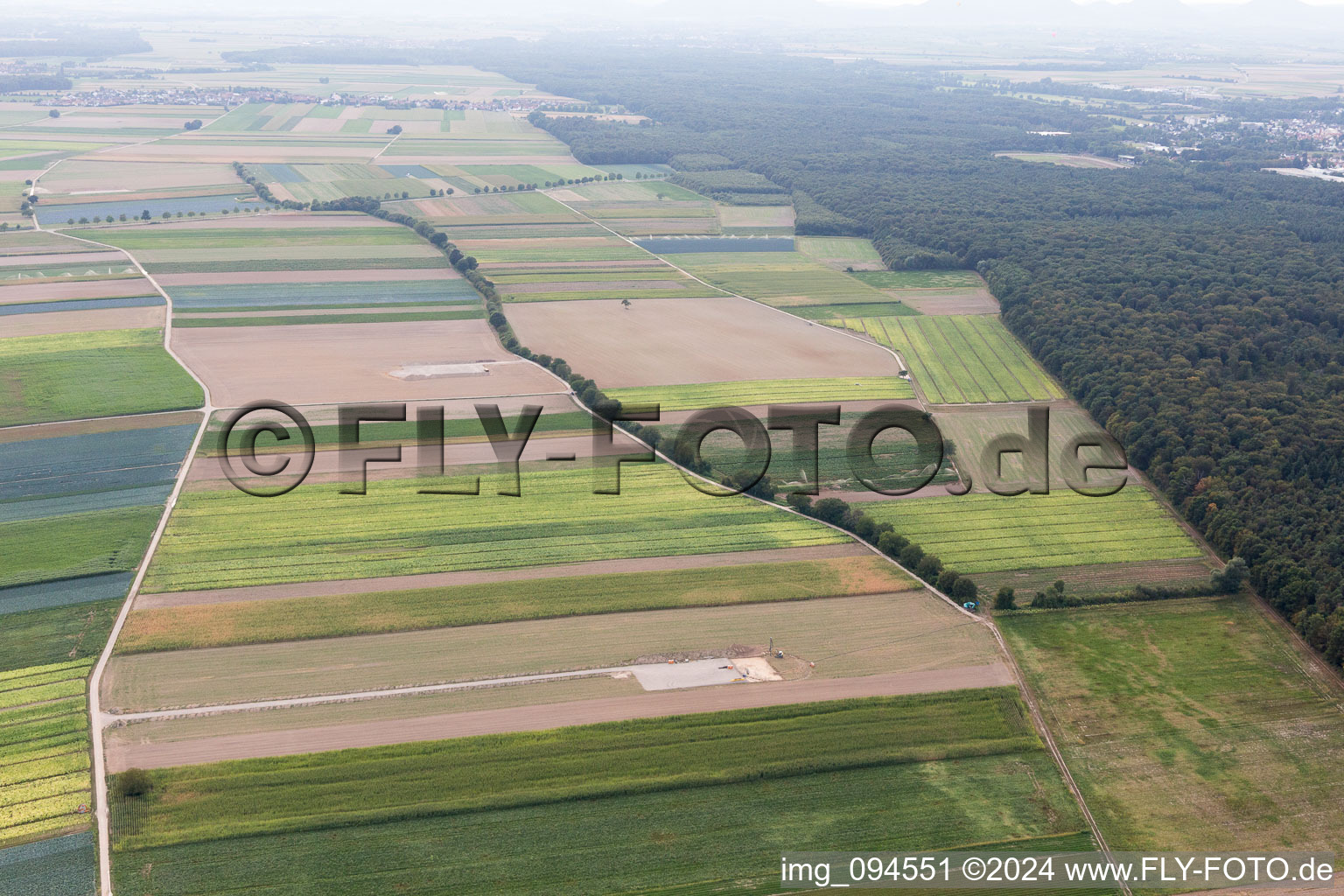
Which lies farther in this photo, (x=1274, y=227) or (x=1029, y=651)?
(x=1274, y=227)

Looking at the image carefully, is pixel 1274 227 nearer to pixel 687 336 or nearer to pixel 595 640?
pixel 687 336

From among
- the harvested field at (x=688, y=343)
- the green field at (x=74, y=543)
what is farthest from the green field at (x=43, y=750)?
the harvested field at (x=688, y=343)

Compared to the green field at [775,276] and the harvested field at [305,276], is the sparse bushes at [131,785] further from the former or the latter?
the green field at [775,276]

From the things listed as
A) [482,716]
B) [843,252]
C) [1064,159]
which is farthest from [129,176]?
[1064,159]

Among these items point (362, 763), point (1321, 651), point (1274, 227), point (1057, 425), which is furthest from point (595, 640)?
point (1274, 227)

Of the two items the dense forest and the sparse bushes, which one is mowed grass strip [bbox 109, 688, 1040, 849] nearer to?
the sparse bushes

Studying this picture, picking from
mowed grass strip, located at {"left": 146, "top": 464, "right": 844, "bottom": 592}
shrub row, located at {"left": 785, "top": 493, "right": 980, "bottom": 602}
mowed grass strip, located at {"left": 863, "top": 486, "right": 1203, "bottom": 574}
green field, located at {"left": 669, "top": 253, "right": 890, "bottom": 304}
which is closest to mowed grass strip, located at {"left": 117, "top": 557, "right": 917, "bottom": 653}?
shrub row, located at {"left": 785, "top": 493, "right": 980, "bottom": 602}
